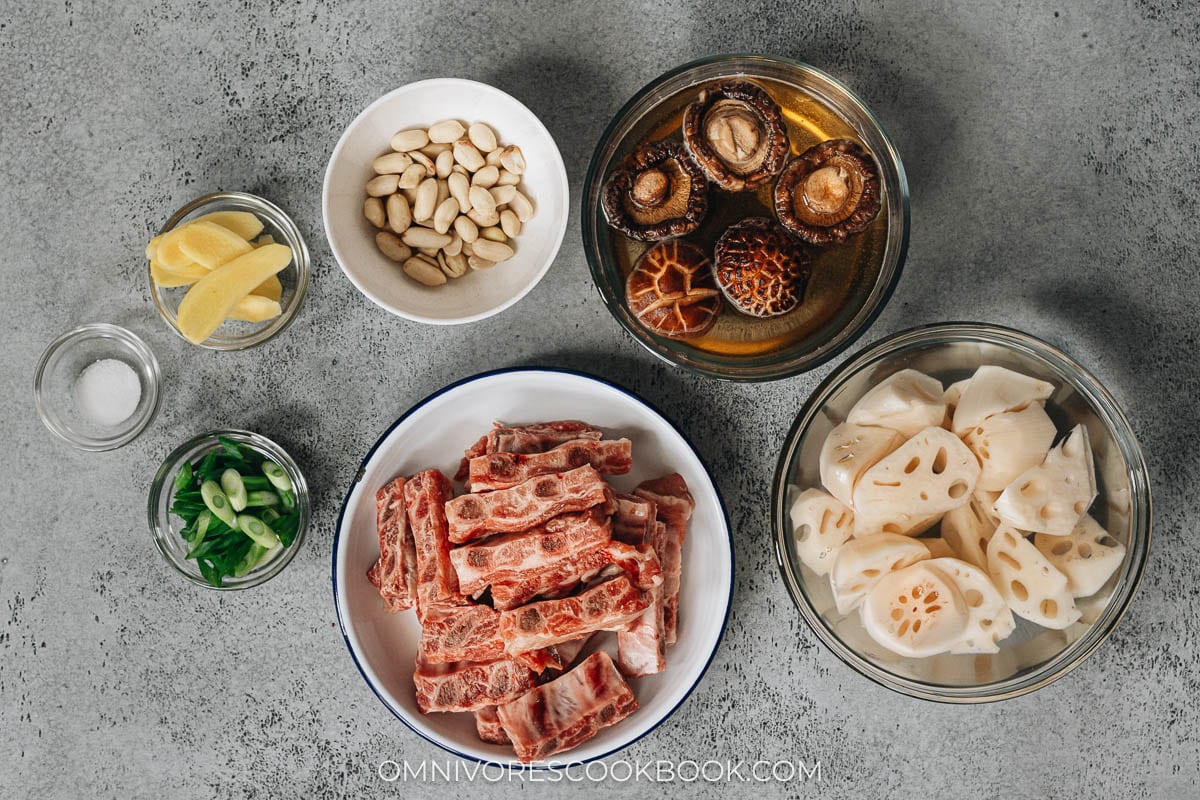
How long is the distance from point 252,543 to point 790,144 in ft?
4.14

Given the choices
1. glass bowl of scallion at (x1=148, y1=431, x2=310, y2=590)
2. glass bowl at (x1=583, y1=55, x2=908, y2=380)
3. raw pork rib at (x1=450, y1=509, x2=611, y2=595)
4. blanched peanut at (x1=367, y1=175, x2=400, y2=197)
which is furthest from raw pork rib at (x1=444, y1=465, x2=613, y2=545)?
blanched peanut at (x1=367, y1=175, x2=400, y2=197)

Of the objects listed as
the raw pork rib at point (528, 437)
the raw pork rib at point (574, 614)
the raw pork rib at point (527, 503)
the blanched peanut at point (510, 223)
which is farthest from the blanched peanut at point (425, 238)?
the raw pork rib at point (574, 614)

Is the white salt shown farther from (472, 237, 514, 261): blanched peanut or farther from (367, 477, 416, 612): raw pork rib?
(472, 237, 514, 261): blanched peanut

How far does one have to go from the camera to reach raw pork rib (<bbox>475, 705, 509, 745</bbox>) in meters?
1.53

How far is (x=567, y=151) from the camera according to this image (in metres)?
1.57

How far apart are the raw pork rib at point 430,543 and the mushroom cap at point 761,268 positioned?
2.15 feet

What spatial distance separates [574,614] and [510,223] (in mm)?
725

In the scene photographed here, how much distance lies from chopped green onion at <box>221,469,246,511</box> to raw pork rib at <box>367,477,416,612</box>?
252 millimetres

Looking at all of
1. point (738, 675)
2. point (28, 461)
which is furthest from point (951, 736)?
point (28, 461)

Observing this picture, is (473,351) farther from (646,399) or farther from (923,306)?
(923,306)

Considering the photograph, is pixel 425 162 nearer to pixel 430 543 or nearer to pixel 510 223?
pixel 510 223

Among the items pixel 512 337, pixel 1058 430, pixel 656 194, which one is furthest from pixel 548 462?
pixel 1058 430

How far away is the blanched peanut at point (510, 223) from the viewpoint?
1.49 meters

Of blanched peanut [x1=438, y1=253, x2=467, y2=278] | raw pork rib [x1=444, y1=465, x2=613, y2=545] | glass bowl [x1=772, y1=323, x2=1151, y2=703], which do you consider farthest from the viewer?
blanched peanut [x1=438, y1=253, x2=467, y2=278]
